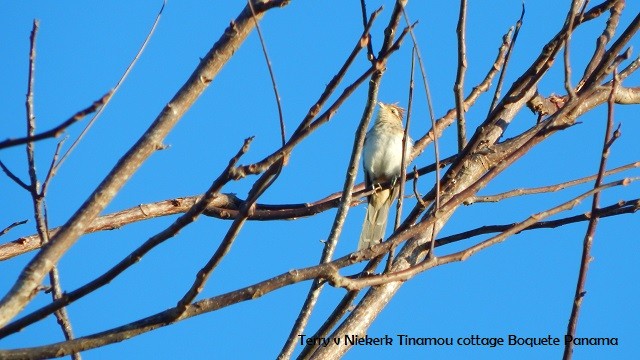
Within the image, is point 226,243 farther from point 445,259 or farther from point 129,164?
point 445,259

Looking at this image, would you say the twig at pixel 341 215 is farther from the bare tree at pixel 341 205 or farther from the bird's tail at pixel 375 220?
the bird's tail at pixel 375 220

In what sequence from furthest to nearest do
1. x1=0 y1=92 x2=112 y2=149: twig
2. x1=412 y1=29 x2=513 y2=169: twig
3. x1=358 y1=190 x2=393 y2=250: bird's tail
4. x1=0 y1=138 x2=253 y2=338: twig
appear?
x1=358 y1=190 x2=393 y2=250: bird's tail
x1=412 y1=29 x2=513 y2=169: twig
x1=0 y1=138 x2=253 y2=338: twig
x1=0 y1=92 x2=112 y2=149: twig

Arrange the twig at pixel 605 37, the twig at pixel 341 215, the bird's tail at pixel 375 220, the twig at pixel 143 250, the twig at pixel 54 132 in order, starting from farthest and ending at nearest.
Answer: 1. the bird's tail at pixel 375 220
2. the twig at pixel 605 37
3. the twig at pixel 341 215
4. the twig at pixel 143 250
5. the twig at pixel 54 132

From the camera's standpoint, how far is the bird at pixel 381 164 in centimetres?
572

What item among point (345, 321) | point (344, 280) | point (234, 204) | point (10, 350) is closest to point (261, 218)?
point (234, 204)

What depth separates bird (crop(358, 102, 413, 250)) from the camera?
5.72 meters

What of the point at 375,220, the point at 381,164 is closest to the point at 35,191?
the point at 375,220

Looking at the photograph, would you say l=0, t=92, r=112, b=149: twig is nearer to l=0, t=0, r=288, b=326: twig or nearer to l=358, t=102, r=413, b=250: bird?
l=0, t=0, r=288, b=326: twig

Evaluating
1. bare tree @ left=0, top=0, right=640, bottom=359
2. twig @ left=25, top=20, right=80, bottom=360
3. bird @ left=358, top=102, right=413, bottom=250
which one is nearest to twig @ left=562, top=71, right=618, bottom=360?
bare tree @ left=0, top=0, right=640, bottom=359

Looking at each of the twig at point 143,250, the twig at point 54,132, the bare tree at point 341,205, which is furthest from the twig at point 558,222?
the twig at point 54,132

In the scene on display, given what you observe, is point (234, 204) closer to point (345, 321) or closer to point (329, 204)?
point (329, 204)

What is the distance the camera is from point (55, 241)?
2.01m

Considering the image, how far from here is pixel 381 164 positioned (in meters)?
6.43

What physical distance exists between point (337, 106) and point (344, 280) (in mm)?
484
